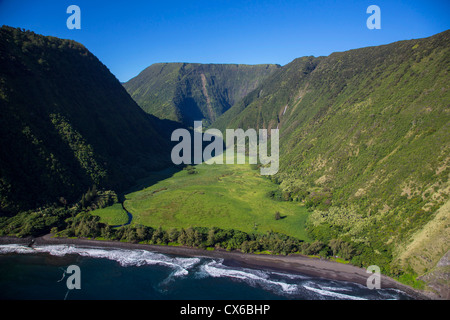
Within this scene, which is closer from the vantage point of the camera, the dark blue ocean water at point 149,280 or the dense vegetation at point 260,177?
the dark blue ocean water at point 149,280

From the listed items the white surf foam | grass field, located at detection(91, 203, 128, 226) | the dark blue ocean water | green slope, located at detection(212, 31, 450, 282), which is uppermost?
green slope, located at detection(212, 31, 450, 282)

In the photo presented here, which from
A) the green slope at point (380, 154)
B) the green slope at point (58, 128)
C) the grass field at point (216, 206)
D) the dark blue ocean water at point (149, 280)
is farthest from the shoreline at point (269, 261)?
the green slope at point (58, 128)

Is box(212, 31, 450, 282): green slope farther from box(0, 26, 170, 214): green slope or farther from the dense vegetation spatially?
box(0, 26, 170, 214): green slope

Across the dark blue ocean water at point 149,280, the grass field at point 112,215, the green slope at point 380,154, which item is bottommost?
the dark blue ocean water at point 149,280

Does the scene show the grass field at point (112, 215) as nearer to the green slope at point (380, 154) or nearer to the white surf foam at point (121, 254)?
the white surf foam at point (121, 254)

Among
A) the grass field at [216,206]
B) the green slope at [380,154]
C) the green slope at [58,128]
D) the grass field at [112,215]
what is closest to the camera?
the green slope at [380,154]

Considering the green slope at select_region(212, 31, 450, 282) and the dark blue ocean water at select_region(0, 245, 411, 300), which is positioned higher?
the green slope at select_region(212, 31, 450, 282)

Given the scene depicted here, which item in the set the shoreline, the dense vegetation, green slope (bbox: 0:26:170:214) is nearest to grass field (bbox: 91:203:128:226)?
the dense vegetation
